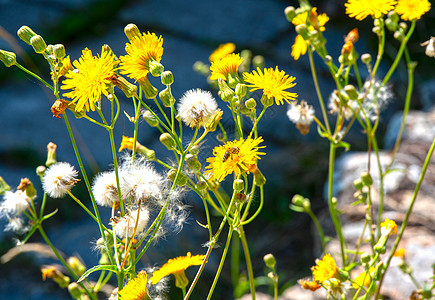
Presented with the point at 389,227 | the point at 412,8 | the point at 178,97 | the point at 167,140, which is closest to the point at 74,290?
the point at 167,140

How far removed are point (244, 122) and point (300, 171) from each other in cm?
124

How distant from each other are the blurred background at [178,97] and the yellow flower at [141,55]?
83 centimetres

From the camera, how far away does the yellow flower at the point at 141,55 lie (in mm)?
739

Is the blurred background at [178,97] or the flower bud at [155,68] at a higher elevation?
the blurred background at [178,97]

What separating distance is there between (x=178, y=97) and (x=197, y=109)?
6.49 ft

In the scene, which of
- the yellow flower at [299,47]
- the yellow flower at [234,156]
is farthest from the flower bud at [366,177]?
the yellow flower at [234,156]

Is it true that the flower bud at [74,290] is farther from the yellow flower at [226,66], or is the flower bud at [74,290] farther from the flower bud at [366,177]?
the flower bud at [366,177]

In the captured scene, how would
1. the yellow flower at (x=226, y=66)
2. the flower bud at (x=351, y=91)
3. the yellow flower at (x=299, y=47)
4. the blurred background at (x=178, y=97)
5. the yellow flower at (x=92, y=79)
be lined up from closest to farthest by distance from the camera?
the yellow flower at (x=92, y=79) → the yellow flower at (x=226, y=66) → the flower bud at (x=351, y=91) → the yellow flower at (x=299, y=47) → the blurred background at (x=178, y=97)

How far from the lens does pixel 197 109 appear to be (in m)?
0.76

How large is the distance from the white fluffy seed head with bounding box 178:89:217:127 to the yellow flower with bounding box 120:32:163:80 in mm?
84

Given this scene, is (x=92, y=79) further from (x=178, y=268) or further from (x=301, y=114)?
(x=301, y=114)

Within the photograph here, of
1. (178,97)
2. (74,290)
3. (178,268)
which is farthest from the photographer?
(178,97)

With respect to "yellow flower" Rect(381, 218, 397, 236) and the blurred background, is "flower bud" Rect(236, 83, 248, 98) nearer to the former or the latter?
"yellow flower" Rect(381, 218, 397, 236)

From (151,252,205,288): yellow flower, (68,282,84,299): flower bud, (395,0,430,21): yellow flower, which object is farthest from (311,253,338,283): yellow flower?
(395,0,430,21): yellow flower
